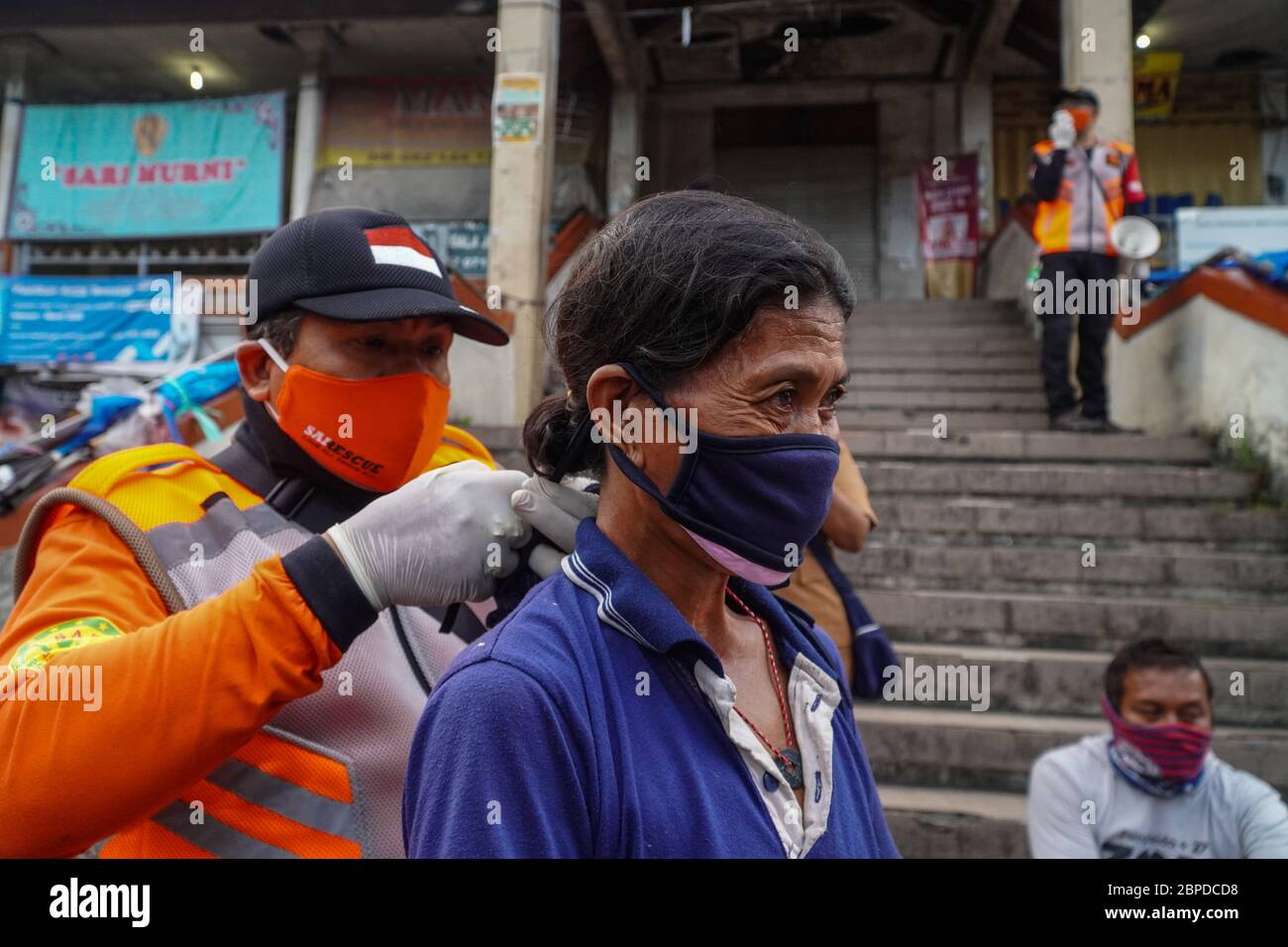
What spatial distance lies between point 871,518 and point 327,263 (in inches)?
80.4

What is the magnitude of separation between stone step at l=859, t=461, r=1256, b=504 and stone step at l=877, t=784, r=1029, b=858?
2254mm

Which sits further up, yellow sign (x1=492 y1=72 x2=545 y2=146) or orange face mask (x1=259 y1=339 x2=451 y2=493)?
yellow sign (x1=492 y1=72 x2=545 y2=146)

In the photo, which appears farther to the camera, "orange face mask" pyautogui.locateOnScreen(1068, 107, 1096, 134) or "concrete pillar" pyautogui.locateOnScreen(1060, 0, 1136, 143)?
"concrete pillar" pyautogui.locateOnScreen(1060, 0, 1136, 143)

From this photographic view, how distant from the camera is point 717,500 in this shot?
1.25m

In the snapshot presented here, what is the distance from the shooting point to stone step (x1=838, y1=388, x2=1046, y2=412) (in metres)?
7.52

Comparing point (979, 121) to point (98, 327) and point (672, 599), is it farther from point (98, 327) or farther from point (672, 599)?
point (672, 599)

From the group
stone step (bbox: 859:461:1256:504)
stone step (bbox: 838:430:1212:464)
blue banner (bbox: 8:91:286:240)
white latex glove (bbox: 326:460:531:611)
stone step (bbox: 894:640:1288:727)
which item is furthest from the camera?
blue banner (bbox: 8:91:286:240)

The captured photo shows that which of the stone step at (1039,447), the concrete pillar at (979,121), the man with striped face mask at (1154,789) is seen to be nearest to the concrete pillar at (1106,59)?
the stone step at (1039,447)

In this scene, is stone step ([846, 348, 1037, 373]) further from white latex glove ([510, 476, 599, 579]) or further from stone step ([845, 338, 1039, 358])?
white latex glove ([510, 476, 599, 579])

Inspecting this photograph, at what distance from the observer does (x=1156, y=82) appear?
12344 mm

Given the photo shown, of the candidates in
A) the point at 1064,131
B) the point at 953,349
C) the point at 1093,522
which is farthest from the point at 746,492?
the point at 953,349

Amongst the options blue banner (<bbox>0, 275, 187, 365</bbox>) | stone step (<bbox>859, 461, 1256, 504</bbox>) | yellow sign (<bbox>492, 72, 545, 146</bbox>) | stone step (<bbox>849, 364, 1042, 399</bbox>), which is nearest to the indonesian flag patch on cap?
stone step (<bbox>859, 461, 1256, 504</bbox>)

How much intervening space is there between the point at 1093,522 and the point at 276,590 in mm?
4991

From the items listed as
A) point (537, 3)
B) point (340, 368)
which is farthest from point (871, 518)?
point (537, 3)
